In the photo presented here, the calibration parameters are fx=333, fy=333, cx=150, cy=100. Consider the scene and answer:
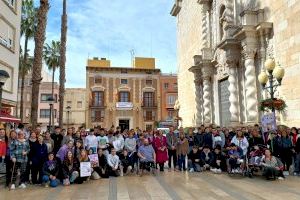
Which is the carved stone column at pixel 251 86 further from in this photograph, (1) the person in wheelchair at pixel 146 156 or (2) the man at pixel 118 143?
(2) the man at pixel 118 143

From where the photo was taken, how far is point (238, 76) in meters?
19.2

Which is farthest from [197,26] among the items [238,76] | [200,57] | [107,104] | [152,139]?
[107,104]

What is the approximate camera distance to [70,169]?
10672 mm

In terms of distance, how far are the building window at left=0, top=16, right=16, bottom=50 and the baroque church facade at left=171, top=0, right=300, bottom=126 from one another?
13244 millimetres

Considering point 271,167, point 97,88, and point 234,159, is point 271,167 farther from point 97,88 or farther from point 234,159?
point 97,88

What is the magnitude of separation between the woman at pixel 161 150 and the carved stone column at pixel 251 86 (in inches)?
224

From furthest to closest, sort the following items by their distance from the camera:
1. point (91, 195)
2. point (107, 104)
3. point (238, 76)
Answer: point (107, 104) → point (238, 76) → point (91, 195)

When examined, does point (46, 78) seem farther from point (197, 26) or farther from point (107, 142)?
point (107, 142)

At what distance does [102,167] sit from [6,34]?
14.9m

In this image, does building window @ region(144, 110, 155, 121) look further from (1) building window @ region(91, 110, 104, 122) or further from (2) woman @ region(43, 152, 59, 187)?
(2) woman @ region(43, 152, 59, 187)

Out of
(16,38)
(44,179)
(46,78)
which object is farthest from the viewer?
(46,78)

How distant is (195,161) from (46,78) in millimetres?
61090

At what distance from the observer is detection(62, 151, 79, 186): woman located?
10.5 m

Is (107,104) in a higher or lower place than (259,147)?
higher
